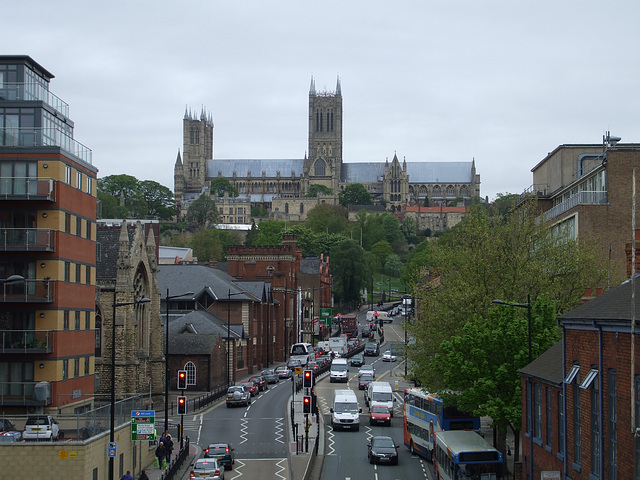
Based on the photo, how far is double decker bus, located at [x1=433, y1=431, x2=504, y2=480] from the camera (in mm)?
33375

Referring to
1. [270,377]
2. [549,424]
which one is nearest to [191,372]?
[270,377]

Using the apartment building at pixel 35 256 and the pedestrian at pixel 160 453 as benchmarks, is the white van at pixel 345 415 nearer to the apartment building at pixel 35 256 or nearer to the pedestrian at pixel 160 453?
the pedestrian at pixel 160 453

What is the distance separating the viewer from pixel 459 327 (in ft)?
154

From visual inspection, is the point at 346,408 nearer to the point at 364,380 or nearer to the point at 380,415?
the point at 380,415

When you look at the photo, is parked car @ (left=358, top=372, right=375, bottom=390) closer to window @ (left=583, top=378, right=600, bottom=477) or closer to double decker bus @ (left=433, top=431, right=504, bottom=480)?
double decker bus @ (left=433, top=431, right=504, bottom=480)

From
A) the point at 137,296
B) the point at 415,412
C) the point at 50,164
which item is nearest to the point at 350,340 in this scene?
the point at 137,296

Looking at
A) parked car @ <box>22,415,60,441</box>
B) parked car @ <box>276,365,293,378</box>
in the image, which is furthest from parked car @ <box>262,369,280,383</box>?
parked car @ <box>22,415,60,441</box>

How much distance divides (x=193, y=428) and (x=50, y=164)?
18.2 m

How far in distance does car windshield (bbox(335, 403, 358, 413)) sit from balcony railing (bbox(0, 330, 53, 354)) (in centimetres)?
1785

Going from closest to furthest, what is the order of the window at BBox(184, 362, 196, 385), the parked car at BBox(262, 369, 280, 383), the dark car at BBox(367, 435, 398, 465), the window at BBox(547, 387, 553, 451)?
1. the window at BBox(547, 387, 553, 451)
2. the dark car at BBox(367, 435, 398, 465)
3. the window at BBox(184, 362, 196, 385)
4. the parked car at BBox(262, 369, 280, 383)

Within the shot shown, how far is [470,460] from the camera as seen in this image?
33.7 metres

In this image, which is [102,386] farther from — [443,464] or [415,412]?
[443,464]

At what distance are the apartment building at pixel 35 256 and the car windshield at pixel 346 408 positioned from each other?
1516cm

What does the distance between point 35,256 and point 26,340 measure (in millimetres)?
3841
